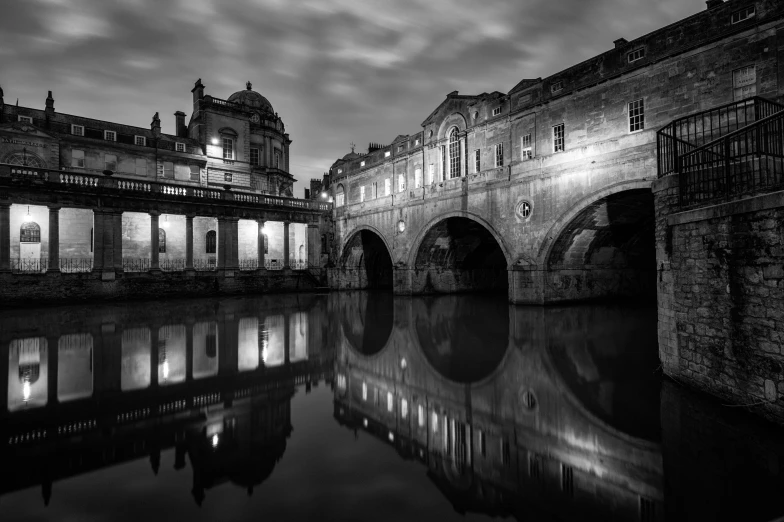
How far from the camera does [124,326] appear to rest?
14281mm

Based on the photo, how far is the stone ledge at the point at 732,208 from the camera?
5.16 m

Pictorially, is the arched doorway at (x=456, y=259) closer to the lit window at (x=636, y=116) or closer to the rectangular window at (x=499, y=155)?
the rectangular window at (x=499, y=155)

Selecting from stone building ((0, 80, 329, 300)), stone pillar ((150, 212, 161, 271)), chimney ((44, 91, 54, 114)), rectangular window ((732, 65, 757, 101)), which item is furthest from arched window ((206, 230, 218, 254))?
rectangular window ((732, 65, 757, 101))

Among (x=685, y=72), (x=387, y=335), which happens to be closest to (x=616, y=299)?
(x=685, y=72)

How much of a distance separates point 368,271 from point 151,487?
31614 millimetres

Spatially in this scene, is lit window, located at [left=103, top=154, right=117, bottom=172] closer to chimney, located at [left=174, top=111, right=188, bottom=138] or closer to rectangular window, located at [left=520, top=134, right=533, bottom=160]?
chimney, located at [left=174, top=111, right=188, bottom=138]

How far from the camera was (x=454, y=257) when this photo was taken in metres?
29.0

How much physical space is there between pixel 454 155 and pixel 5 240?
24.9 meters

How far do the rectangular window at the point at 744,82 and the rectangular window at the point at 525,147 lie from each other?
802cm

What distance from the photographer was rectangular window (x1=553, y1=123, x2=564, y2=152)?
1947 cm

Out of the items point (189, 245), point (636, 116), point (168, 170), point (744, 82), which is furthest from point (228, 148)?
point (744, 82)

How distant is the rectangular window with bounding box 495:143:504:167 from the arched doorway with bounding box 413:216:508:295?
13.2 feet

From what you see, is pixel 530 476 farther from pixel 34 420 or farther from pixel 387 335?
pixel 387 335

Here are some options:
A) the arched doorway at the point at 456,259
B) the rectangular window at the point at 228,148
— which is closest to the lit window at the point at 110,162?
the rectangular window at the point at 228,148
